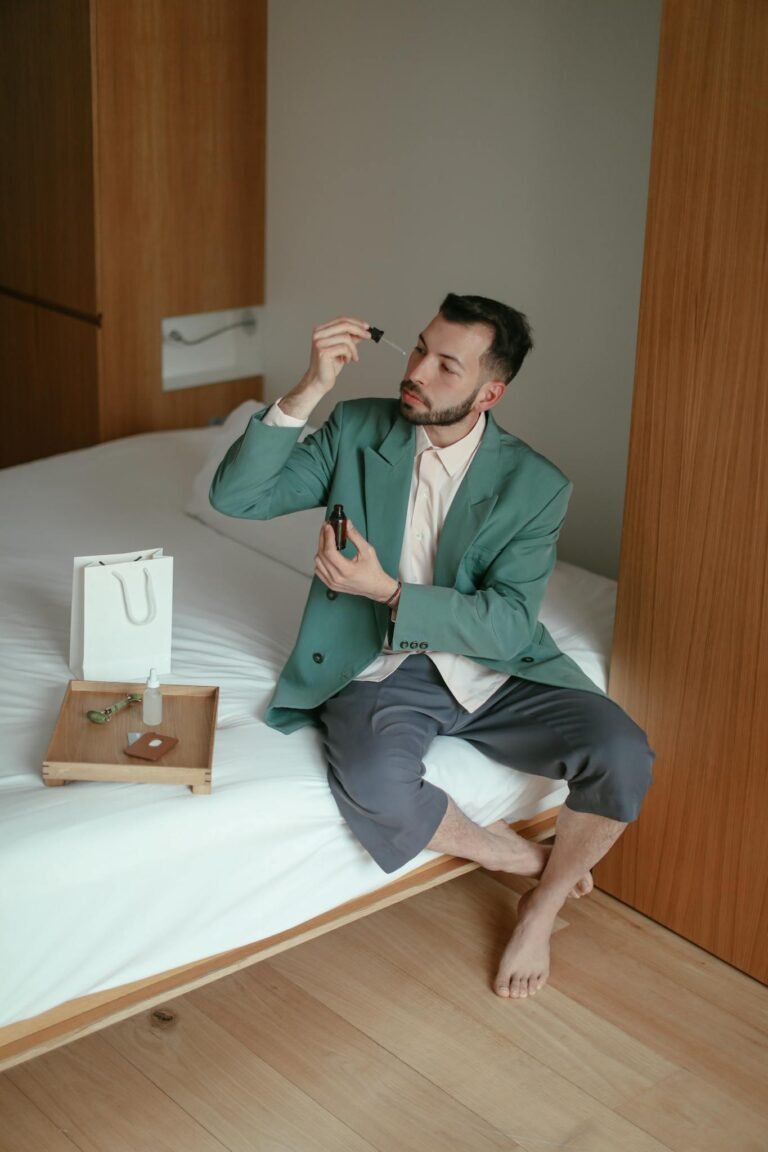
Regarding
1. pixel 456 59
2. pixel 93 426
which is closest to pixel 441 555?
pixel 456 59

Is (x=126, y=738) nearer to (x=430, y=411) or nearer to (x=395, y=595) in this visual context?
(x=395, y=595)

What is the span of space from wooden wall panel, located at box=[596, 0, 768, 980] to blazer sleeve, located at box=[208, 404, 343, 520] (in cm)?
55

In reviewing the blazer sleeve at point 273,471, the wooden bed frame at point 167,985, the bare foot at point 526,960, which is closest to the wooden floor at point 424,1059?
the bare foot at point 526,960

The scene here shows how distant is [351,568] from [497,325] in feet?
1.61

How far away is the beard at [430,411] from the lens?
2.23m

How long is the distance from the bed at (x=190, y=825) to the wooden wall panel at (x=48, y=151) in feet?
3.65

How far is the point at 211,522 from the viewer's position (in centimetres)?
318

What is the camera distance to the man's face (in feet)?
7.20

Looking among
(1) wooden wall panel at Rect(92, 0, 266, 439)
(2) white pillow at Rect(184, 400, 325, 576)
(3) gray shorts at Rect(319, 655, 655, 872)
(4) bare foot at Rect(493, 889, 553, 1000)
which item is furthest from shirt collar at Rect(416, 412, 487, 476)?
(1) wooden wall panel at Rect(92, 0, 266, 439)

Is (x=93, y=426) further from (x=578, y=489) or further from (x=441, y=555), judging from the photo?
(x=441, y=555)

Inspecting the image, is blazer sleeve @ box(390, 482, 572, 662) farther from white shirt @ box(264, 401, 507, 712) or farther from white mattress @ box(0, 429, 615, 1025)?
white mattress @ box(0, 429, 615, 1025)

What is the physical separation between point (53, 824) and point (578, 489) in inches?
64.5

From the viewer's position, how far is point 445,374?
2.21m

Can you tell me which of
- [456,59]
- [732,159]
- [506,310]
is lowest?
A: [506,310]
